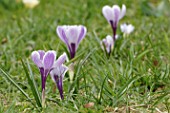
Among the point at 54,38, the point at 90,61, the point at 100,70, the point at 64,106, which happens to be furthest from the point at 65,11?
the point at 64,106

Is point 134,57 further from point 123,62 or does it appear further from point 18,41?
point 18,41

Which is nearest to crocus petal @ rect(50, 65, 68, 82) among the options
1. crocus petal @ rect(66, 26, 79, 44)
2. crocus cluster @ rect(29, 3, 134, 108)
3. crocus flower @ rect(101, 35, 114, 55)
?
crocus cluster @ rect(29, 3, 134, 108)

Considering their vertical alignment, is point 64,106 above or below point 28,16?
below

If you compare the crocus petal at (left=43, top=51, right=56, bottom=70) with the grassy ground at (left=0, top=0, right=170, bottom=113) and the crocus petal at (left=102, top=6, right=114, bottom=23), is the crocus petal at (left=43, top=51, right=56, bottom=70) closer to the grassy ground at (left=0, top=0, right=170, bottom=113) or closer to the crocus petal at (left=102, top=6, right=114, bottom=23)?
the grassy ground at (left=0, top=0, right=170, bottom=113)

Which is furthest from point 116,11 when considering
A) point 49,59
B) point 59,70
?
point 49,59

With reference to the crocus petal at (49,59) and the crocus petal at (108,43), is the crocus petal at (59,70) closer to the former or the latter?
the crocus petal at (49,59)

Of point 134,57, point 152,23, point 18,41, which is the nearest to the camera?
point 134,57
